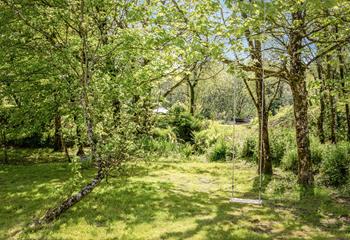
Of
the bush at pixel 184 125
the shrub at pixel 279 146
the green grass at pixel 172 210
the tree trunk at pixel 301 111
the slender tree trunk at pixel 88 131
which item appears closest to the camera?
the green grass at pixel 172 210

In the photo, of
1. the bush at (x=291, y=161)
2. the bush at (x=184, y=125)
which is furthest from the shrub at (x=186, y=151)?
the bush at (x=291, y=161)

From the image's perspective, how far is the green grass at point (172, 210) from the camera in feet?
19.2

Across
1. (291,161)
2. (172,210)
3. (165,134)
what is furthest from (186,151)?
(172,210)

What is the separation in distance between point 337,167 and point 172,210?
4.88 metres

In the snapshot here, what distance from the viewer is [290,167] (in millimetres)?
10961

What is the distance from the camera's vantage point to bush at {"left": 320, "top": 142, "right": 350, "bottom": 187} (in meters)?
9.06

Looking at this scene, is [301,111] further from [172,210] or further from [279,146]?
[172,210]

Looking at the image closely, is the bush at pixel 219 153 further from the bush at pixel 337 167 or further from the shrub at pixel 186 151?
the bush at pixel 337 167

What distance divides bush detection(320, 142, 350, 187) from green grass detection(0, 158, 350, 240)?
0.86 metres

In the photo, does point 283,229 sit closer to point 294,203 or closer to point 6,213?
point 294,203

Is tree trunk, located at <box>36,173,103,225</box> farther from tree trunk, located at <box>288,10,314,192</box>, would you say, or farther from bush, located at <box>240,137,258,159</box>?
bush, located at <box>240,137,258,159</box>

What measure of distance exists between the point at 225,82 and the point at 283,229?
4100 centimetres

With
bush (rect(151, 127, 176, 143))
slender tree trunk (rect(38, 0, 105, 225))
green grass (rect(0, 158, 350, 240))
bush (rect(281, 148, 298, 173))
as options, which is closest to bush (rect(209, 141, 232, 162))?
bush (rect(151, 127, 176, 143))

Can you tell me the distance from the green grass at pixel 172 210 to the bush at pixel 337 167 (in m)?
0.86
